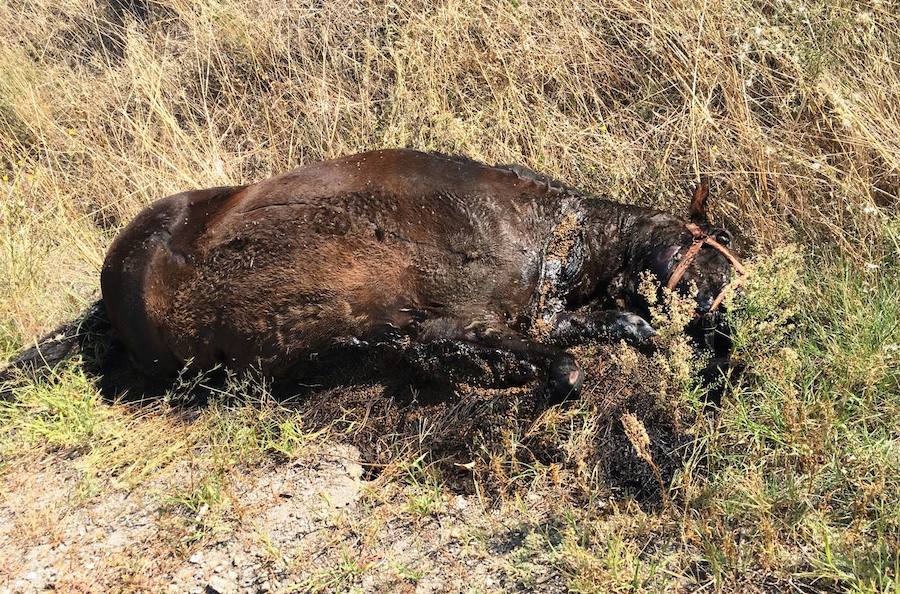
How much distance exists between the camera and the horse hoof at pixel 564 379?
9.57 ft

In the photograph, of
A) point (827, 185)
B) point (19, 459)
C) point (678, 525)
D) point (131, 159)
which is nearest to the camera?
point (678, 525)

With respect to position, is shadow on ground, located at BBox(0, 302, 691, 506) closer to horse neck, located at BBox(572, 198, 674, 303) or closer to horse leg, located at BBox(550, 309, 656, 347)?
horse leg, located at BBox(550, 309, 656, 347)

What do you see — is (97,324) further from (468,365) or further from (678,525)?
(678,525)

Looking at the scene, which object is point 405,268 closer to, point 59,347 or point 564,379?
point 564,379

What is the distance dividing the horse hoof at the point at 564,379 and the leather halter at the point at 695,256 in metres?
0.61

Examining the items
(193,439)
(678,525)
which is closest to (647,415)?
(678,525)

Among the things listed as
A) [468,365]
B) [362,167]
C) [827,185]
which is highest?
[362,167]

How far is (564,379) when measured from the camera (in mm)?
2920

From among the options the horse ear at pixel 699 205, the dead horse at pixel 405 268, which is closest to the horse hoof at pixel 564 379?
the dead horse at pixel 405 268

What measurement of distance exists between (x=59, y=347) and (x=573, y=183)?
3.05 m

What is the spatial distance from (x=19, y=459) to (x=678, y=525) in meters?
3.00

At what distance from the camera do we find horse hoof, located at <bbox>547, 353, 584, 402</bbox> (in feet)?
9.57

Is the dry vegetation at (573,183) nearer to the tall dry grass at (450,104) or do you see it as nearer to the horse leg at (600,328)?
the tall dry grass at (450,104)

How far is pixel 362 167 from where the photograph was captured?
11.6 feet
